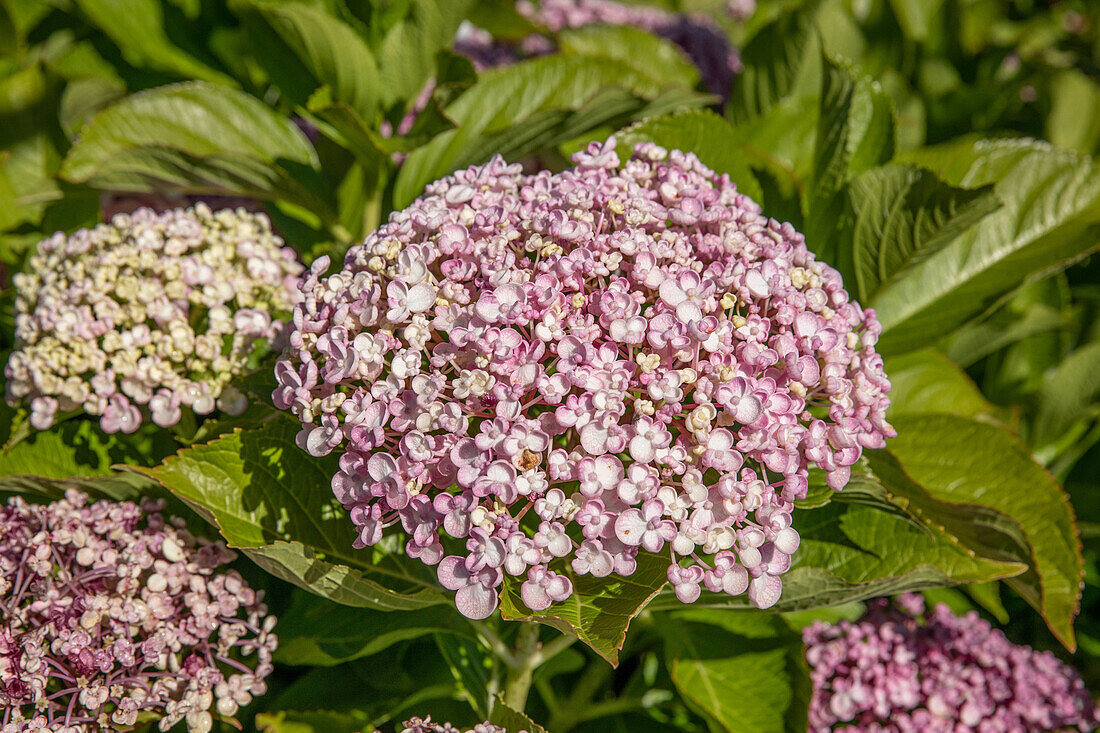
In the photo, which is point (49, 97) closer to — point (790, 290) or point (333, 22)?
point (333, 22)

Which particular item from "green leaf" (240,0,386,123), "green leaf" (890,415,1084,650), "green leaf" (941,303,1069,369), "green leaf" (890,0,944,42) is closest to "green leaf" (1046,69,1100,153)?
"green leaf" (890,0,944,42)

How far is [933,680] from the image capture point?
138 cm

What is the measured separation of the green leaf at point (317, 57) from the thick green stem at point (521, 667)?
96 centimetres

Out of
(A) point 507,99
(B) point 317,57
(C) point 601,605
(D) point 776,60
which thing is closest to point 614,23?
(D) point 776,60

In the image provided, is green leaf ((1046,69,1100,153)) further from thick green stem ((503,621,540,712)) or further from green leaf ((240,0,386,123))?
thick green stem ((503,621,540,712))

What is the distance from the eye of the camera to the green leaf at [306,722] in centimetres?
113

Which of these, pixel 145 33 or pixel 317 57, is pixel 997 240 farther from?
pixel 145 33

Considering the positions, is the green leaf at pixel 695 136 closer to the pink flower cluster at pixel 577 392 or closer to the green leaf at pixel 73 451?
the pink flower cluster at pixel 577 392

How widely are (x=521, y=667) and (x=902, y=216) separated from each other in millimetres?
834

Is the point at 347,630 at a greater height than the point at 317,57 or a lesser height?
lesser

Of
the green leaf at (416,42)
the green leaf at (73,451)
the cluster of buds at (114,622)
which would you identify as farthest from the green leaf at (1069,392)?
the green leaf at (73,451)

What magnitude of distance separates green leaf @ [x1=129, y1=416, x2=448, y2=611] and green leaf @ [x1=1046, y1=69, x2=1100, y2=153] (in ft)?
6.80

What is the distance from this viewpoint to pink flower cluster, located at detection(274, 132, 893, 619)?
0.81 meters

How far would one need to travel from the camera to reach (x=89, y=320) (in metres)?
1.13
